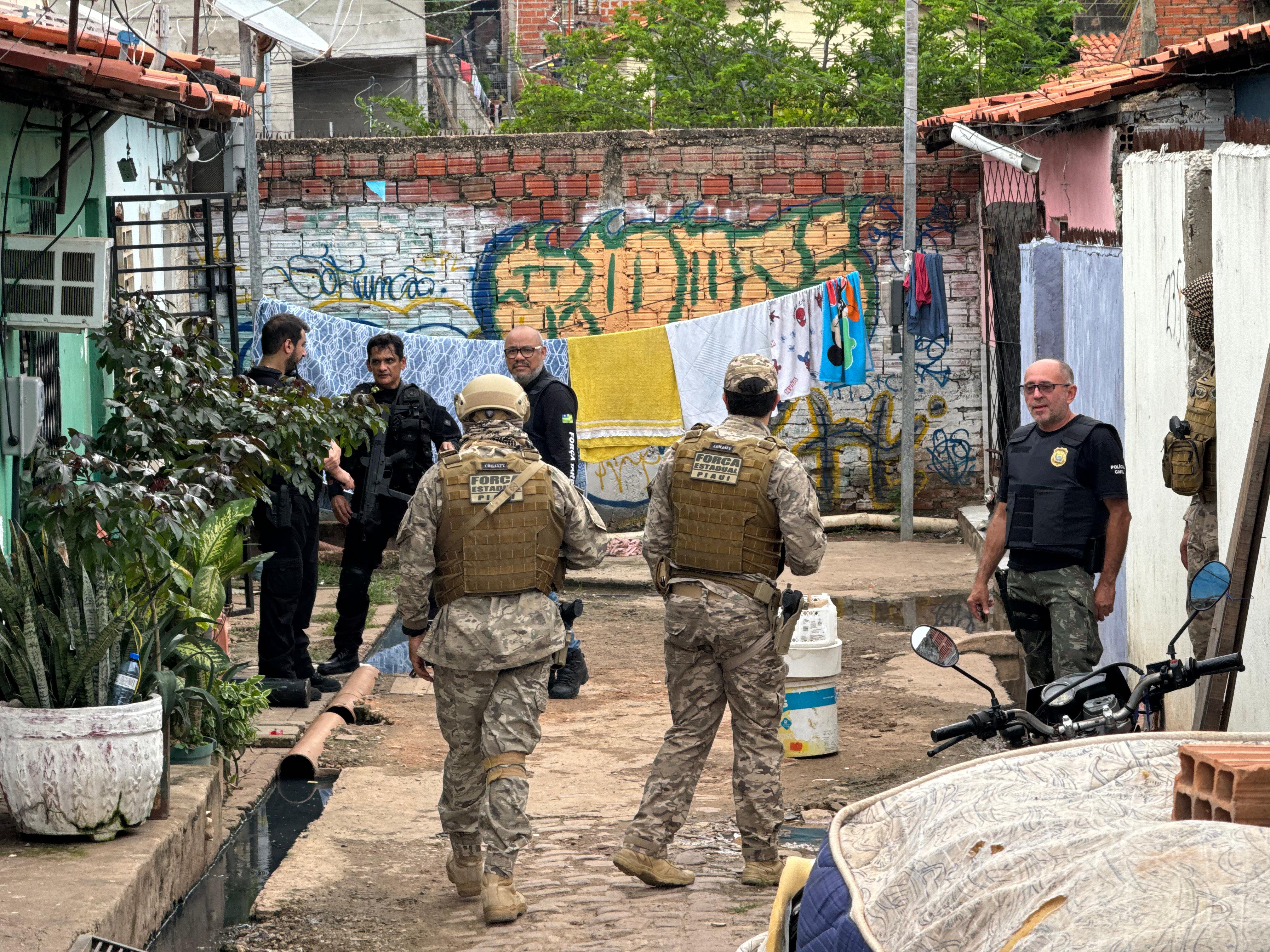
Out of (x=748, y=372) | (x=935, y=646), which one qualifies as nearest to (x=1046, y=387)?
(x=748, y=372)

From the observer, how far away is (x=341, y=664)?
8516 mm

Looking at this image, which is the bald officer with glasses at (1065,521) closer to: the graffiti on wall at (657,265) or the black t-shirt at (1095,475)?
the black t-shirt at (1095,475)

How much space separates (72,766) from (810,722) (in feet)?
11.1

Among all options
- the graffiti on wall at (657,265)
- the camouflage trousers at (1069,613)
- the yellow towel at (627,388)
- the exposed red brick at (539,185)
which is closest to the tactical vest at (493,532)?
the camouflage trousers at (1069,613)

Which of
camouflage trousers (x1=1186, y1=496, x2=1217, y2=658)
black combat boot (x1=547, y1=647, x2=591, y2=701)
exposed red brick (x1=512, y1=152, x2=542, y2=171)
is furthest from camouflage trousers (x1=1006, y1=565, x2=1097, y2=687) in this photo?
exposed red brick (x1=512, y1=152, x2=542, y2=171)

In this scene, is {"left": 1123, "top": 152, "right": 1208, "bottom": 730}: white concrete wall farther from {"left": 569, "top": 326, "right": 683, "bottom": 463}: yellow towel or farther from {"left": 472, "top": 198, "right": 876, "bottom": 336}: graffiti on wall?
{"left": 472, "top": 198, "right": 876, "bottom": 336}: graffiti on wall

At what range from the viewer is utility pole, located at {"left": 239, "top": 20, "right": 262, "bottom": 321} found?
39.4 ft

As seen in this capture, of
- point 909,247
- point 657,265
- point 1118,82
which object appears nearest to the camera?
point 1118,82

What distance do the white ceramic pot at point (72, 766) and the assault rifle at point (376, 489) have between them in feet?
11.0

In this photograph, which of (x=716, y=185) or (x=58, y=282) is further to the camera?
(x=716, y=185)

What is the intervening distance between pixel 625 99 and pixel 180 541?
15.4 m

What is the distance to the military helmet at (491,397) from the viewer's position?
207 inches

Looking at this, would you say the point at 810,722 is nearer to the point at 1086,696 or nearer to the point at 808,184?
the point at 1086,696

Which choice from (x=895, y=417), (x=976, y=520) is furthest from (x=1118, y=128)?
(x=895, y=417)
